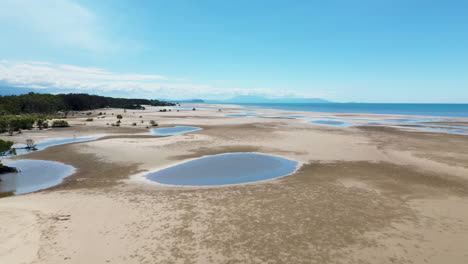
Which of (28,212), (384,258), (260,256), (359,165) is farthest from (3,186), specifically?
(359,165)

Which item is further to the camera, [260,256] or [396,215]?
[396,215]

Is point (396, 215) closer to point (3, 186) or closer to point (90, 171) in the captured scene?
point (90, 171)

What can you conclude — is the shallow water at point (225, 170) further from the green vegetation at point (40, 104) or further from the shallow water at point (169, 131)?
the green vegetation at point (40, 104)

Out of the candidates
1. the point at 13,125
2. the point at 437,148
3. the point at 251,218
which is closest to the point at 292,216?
the point at 251,218

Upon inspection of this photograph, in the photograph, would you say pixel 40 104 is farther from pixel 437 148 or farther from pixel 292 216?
pixel 437 148

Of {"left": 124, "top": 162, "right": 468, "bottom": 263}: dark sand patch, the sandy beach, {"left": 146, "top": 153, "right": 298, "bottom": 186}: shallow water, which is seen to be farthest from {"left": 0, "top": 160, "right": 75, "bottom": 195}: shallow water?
{"left": 124, "top": 162, "right": 468, "bottom": 263}: dark sand patch

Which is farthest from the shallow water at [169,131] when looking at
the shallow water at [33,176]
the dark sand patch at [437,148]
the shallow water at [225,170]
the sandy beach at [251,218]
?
the dark sand patch at [437,148]
